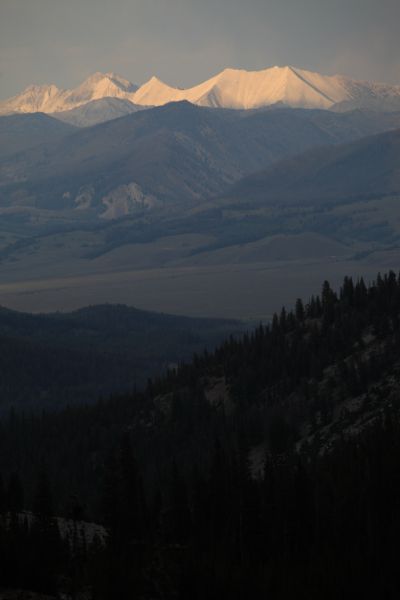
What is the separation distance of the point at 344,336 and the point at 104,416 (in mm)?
32410

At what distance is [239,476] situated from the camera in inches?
3691

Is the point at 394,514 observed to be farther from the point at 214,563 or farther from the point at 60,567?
the point at 60,567

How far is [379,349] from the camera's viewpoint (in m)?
146

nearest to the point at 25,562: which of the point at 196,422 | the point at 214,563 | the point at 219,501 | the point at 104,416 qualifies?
the point at 214,563

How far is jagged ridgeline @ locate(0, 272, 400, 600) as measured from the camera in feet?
242

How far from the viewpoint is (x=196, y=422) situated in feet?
496

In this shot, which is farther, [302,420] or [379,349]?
[379,349]

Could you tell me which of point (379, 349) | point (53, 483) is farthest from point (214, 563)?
point (379, 349)

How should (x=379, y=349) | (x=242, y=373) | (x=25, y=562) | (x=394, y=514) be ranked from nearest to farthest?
(x=25, y=562) → (x=394, y=514) → (x=379, y=349) → (x=242, y=373)

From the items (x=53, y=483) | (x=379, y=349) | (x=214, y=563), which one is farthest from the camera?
(x=379, y=349)

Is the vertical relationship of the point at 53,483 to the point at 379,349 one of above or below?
below

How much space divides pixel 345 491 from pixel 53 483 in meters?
50.1

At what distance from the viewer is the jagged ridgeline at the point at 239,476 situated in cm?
7381

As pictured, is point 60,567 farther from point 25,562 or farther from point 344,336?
point 344,336
